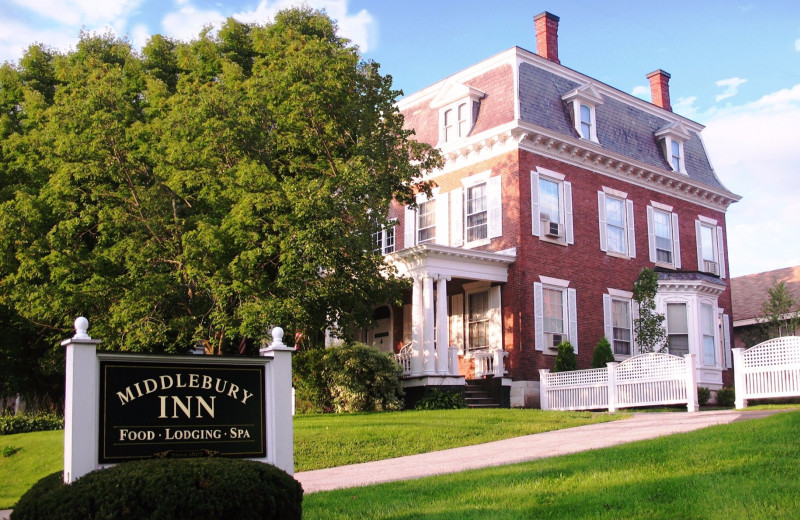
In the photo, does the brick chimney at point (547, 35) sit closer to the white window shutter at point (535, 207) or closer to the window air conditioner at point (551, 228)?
the white window shutter at point (535, 207)

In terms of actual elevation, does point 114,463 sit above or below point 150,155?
below

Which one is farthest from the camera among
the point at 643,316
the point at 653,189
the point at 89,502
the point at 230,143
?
the point at 653,189

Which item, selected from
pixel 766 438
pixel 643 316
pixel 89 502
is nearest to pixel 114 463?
pixel 89 502

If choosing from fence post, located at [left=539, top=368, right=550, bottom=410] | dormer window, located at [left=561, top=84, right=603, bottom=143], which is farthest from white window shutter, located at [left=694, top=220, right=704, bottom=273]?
fence post, located at [left=539, top=368, right=550, bottom=410]

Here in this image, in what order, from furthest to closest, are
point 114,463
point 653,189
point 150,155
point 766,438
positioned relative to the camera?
point 653,189 → point 150,155 → point 766,438 → point 114,463

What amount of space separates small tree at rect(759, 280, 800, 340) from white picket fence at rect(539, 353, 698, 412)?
454 inches

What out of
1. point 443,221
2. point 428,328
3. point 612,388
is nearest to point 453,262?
point 428,328

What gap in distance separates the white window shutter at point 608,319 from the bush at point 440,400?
6299mm

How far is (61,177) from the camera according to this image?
20.5 meters

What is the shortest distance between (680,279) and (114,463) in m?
23.1

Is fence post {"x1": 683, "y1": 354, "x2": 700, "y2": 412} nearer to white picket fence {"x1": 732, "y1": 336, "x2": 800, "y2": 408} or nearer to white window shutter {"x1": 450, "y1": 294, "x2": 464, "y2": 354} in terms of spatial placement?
white picket fence {"x1": 732, "y1": 336, "x2": 800, "y2": 408}

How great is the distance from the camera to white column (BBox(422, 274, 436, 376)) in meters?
22.5

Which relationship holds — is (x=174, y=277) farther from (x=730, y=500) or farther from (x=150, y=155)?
(x=730, y=500)

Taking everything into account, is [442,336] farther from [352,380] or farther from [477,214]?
[477,214]
